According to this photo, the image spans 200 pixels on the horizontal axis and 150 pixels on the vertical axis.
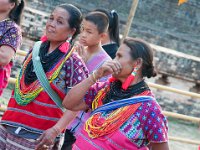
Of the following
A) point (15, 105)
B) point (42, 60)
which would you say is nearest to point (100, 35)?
point (42, 60)

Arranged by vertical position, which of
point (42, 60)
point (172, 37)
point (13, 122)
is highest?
point (42, 60)

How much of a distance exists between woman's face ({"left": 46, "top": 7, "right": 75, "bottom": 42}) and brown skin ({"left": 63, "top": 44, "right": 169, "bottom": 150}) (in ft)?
1.23

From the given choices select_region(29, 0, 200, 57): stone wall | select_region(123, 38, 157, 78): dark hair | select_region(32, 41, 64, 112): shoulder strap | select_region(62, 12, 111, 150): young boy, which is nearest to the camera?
select_region(123, 38, 157, 78): dark hair

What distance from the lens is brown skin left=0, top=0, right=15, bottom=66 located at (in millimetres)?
2795

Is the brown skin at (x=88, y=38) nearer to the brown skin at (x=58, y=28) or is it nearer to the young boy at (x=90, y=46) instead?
the young boy at (x=90, y=46)

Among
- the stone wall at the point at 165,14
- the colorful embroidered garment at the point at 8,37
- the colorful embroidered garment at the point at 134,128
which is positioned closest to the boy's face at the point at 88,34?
the colorful embroidered garment at the point at 8,37

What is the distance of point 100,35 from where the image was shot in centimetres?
336

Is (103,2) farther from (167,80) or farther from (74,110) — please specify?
(74,110)

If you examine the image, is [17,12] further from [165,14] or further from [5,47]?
[165,14]

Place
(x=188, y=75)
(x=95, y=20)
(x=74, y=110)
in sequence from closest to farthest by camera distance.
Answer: (x=74, y=110), (x=95, y=20), (x=188, y=75)

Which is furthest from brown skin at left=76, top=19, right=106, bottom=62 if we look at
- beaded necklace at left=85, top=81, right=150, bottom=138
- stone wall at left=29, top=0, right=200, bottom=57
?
stone wall at left=29, top=0, right=200, bottom=57

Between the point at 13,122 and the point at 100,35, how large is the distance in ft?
2.87

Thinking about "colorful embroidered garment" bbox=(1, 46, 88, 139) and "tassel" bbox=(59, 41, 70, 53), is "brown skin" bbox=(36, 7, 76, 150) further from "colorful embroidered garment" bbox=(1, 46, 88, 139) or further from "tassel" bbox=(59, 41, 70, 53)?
"colorful embroidered garment" bbox=(1, 46, 88, 139)

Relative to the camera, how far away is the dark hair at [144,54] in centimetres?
259
